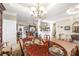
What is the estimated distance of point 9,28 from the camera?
223 centimetres

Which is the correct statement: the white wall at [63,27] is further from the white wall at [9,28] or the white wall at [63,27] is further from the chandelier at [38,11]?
the white wall at [9,28]

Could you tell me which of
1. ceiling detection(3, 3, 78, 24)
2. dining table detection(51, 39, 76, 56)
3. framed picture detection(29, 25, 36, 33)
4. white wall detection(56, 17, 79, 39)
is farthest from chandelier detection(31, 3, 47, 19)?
dining table detection(51, 39, 76, 56)

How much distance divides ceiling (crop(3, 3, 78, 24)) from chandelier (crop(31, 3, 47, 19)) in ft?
0.15

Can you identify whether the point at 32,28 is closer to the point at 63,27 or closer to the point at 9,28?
the point at 9,28

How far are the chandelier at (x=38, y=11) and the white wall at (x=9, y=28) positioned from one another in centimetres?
29

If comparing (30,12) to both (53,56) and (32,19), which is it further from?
(53,56)

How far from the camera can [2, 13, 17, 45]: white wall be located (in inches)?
87.5

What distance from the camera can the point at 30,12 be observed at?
7.36 ft

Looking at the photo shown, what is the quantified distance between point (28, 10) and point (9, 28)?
382mm

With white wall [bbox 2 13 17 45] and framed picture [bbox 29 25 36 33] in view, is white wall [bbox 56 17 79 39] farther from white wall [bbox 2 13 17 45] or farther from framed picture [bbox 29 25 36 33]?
white wall [bbox 2 13 17 45]

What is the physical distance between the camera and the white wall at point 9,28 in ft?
7.29

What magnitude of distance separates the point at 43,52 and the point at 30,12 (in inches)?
24.3

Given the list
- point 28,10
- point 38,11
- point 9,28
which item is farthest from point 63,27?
point 9,28

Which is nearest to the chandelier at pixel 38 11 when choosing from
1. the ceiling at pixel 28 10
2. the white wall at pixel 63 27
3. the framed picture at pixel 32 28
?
the ceiling at pixel 28 10
